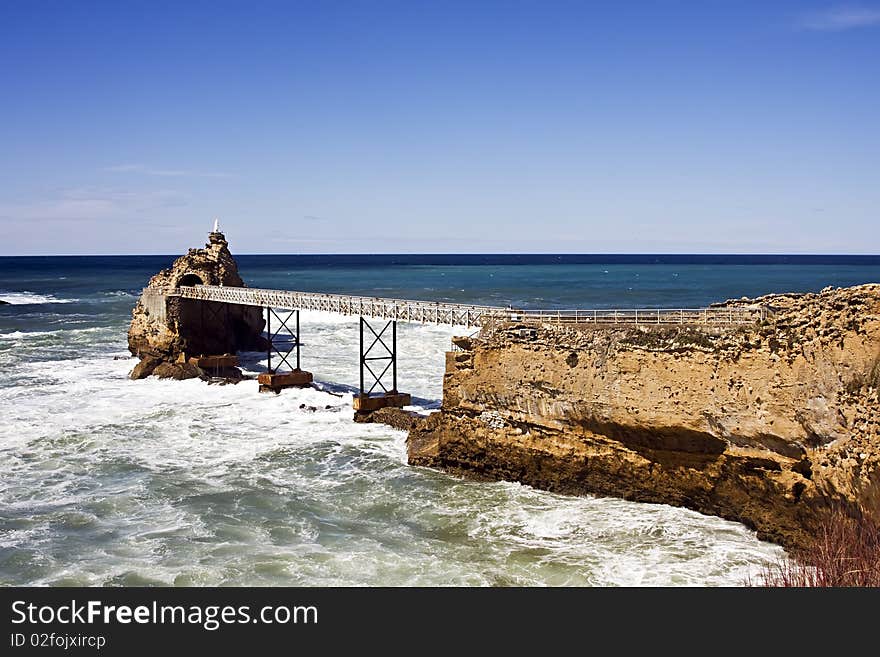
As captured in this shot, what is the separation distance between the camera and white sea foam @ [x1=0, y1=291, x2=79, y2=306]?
89312 mm

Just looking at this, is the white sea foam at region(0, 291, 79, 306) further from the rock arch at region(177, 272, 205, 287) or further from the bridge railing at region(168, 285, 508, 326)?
the bridge railing at region(168, 285, 508, 326)

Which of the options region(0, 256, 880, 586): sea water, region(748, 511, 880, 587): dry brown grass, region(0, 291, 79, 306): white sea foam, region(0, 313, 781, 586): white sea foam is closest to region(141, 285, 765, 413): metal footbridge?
region(0, 256, 880, 586): sea water

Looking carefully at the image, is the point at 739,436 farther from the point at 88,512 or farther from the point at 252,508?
the point at 88,512

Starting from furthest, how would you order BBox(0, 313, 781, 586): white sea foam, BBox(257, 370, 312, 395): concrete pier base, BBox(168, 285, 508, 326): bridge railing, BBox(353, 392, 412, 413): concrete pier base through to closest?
BBox(257, 370, 312, 395): concrete pier base, BBox(353, 392, 412, 413): concrete pier base, BBox(168, 285, 508, 326): bridge railing, BBox(0, 313, 781, 586): white sea foam

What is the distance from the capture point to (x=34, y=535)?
64.3ft

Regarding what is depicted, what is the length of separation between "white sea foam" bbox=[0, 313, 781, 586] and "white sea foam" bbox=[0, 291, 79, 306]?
62.3 metres

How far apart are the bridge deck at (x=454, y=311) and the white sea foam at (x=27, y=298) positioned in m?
50.8

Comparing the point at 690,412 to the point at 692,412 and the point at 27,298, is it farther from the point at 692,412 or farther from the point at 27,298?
the point at 27,298

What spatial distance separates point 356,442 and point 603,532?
447 inches

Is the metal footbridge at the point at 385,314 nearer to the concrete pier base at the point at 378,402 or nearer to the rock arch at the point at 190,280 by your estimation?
the concrete pier base at the point at 378,402

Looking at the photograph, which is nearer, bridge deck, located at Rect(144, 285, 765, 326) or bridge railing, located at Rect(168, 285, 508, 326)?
bridge deck, located at Rect(144, 285, 765, 326)

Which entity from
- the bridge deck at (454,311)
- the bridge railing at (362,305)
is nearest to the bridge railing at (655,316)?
the bridge deck at (454,311)

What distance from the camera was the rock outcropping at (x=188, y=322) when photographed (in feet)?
140
